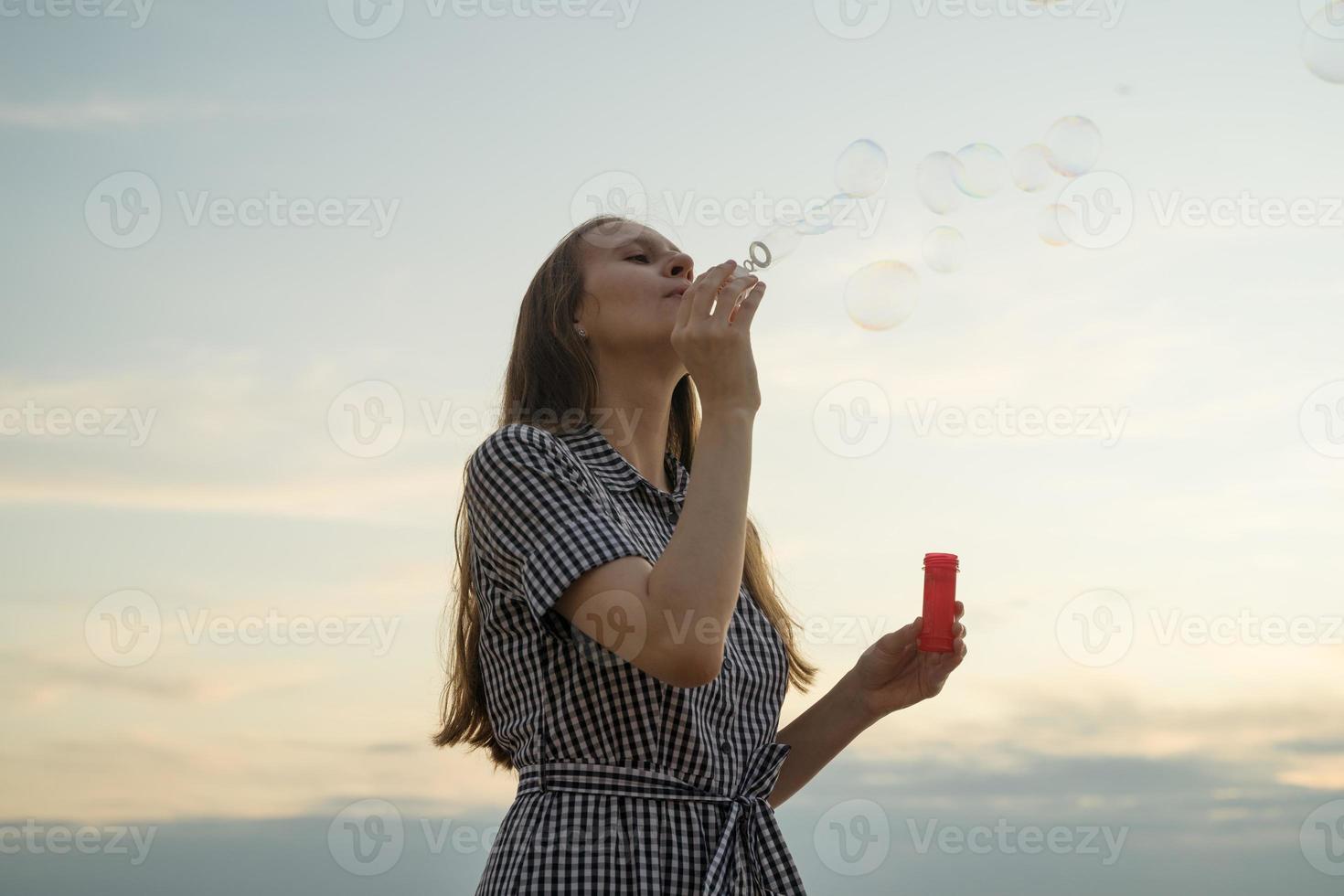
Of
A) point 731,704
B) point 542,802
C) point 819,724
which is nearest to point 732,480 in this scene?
point 731,704

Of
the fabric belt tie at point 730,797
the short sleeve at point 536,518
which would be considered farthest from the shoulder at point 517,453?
the fabric belt tie at point 730,797

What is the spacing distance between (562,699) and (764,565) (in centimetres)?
111

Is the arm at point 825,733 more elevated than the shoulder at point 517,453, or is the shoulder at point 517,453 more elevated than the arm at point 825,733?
the shoulder at point 517,453

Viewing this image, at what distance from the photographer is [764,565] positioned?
3807mm

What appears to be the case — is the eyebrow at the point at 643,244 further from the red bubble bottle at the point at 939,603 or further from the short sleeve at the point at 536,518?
the red bubble bottle at the point at 939,603

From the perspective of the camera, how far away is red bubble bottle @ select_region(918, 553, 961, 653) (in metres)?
3.33

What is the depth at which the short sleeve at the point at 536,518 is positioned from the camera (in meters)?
2.79

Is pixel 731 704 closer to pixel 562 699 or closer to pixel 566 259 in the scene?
pixel 562 699

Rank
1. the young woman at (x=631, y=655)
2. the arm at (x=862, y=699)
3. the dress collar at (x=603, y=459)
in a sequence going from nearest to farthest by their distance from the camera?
the young woman at (x=631, y=655) → the dress collar at (x=603, y=459) → the arm at (x=862, y=699)

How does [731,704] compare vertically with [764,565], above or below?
below

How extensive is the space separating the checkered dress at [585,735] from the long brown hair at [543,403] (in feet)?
0.78

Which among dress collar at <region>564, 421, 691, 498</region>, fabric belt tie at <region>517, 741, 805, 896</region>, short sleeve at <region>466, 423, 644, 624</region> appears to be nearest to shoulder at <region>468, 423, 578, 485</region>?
short sleeve at <region>466, 423, 644, 624</region>

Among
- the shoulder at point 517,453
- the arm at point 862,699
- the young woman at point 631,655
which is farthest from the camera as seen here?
the arm at point 862,699

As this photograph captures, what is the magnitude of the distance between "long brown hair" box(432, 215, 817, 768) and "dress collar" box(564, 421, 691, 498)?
0.10 m
